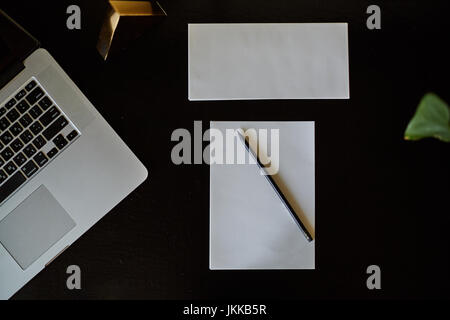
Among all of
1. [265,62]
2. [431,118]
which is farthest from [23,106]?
[431,118]

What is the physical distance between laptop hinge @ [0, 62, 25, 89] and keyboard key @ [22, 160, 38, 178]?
11 cm

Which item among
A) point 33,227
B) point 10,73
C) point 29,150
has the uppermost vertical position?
point 10,73

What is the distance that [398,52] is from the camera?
70 cm

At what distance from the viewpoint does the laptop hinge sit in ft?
2.22

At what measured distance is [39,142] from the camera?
671 millimetres

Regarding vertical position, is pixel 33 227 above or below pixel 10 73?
below

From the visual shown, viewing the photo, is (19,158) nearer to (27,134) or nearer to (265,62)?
(27,134)

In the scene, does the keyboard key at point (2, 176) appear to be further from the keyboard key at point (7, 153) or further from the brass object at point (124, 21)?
the brass object at point (124, 21)

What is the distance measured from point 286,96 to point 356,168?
139 mm

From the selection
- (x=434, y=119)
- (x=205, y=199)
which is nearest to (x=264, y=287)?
(x=205, y=199)

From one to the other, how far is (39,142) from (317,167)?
1.24ft

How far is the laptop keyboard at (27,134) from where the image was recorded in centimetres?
67

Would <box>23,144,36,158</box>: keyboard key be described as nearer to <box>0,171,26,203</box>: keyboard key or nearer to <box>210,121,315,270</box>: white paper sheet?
<box>0,171,26,203</box>: keyboard key

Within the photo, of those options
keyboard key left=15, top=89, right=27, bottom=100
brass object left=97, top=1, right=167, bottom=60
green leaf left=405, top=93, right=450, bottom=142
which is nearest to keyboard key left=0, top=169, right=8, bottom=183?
keyboard key left=15, top=89, right=27, bottom=100
